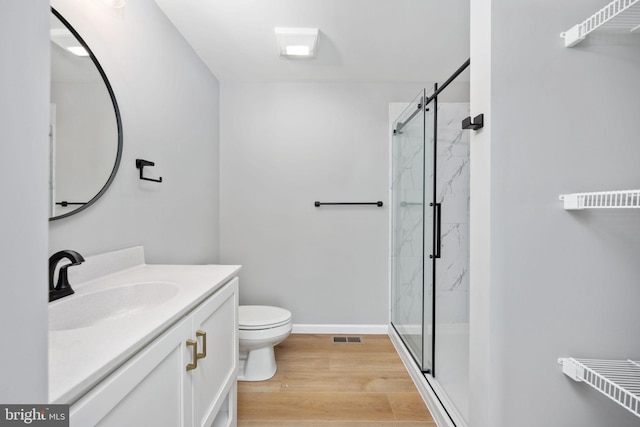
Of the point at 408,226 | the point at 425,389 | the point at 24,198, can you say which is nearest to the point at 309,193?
the point at 408,226

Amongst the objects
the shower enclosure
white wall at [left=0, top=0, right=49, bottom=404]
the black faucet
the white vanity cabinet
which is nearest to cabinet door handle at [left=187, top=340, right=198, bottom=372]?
the white vanity cabinet

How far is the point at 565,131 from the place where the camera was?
1.00 meters

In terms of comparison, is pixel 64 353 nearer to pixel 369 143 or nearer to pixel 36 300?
pixel 36 300

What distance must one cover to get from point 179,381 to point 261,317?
3.86 ft

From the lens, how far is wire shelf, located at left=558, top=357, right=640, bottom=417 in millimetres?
893

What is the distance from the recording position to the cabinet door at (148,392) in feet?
1.88

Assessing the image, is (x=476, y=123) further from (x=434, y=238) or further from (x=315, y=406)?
(x=315, y=406)

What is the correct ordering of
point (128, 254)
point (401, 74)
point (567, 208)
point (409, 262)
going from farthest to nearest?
1. point (401, 74)
2. point (409, 262)
3. point (128, 254)
4. point (567, 208)

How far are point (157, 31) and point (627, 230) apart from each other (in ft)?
7.55

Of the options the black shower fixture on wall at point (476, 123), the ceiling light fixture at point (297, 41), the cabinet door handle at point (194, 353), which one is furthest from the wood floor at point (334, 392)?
the ceiling light fixture at point (297, 41)

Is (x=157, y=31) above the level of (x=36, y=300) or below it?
above

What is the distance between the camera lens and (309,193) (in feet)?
8.93

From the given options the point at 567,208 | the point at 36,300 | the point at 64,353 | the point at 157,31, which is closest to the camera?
the point at 36,300

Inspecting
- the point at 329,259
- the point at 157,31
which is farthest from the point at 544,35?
the point at 329,259
